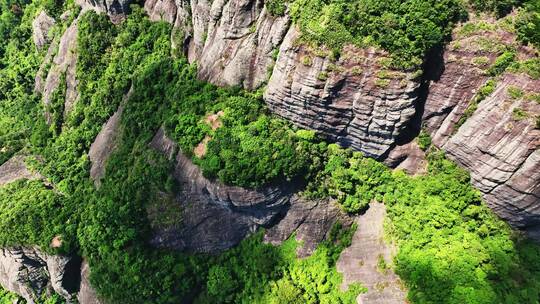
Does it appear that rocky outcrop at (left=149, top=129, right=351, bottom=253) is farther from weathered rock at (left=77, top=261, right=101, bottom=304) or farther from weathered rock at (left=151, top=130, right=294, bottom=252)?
weathered rock at (left=77, top=261, right=101, bottom=304)

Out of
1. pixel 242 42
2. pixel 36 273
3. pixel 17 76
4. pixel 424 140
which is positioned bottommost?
pixel 36 273

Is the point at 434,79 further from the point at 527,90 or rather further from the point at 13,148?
the point at 13,148

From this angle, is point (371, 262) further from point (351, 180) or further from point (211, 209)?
point (211, 209)

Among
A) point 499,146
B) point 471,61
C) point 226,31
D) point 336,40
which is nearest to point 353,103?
point 336,40

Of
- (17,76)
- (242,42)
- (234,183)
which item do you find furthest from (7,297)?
(242,42)

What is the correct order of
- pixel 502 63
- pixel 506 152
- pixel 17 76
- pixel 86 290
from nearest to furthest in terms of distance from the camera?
pixel 502 63 → pixel 506 152 → pixel 86 290 → pixel 17 76

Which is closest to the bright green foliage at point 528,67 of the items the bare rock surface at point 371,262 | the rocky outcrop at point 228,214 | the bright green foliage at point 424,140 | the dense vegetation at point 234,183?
the dense vegetation at point 234,183

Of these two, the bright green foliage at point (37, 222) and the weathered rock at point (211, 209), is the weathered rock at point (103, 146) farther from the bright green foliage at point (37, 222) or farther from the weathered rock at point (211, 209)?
the weathered rock at point (211, 209)
